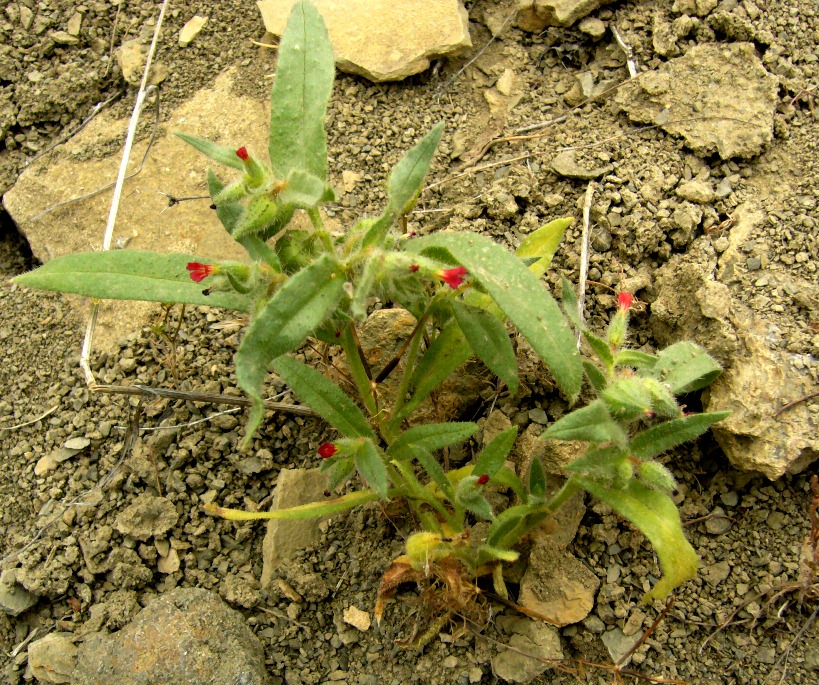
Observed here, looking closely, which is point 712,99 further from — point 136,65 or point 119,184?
point 136,65

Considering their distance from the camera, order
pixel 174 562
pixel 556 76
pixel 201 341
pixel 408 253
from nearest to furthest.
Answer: pixel 408 253 → pixel 174 562 → pixel 201 341 → pixel 556 76

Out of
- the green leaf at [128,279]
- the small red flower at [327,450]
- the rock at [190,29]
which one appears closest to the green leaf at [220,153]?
the green leaf at [128,279]

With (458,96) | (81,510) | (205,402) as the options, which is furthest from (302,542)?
(458,96)

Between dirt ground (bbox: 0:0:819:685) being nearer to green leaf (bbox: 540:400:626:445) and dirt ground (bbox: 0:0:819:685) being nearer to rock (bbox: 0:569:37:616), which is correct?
rock (bbox: 0:569:37:616)

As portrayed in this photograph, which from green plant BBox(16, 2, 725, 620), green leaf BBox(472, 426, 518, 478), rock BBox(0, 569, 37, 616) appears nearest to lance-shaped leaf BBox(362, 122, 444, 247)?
green plant BBox(16, 2, 725, 620)

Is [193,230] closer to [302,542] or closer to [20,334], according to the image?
[20,334]
